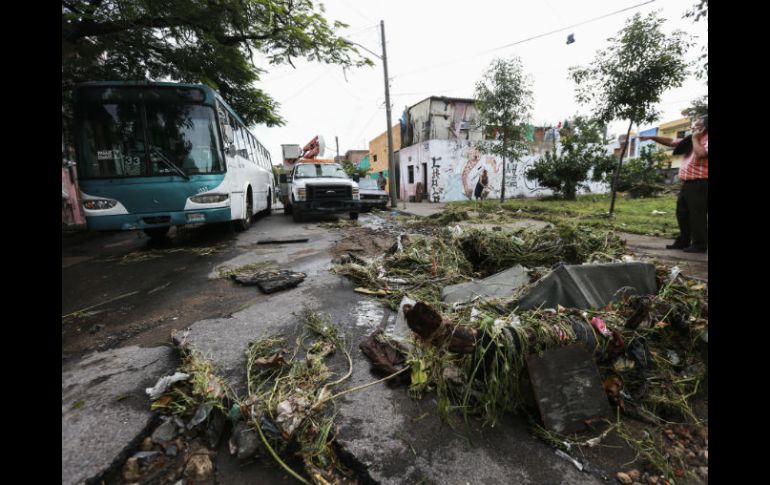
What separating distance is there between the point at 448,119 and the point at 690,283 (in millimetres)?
20144

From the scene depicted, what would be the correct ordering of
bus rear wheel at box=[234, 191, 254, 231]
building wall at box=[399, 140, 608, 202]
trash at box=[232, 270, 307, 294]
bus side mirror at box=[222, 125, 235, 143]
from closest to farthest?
trash at box=[232, 270, 307, 294]
bus side mirror at box=[222, 125, 235, 143]
bus rear wheel at box=[234, 191, 254, 231]
building wall at box=[399, 140, 608, 202]

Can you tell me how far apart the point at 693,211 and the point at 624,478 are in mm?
4450

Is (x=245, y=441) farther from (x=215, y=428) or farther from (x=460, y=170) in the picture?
(x=460, y=170)

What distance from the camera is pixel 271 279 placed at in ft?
11.9

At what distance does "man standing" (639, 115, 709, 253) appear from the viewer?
3886 millimetres

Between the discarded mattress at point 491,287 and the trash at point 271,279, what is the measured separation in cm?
171

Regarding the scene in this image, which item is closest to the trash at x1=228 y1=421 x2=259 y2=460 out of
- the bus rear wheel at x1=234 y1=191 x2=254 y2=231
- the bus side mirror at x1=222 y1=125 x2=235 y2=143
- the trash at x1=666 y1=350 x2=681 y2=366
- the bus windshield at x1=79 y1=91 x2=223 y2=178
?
the trash at x1=666 y1=350 x2=681 y2=366

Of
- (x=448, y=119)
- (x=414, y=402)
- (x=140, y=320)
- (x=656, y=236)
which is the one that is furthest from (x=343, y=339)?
(x=448, y=119)

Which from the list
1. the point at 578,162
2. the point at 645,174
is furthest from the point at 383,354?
the point at 645,174

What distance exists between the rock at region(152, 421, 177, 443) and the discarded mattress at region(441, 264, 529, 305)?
197 cm

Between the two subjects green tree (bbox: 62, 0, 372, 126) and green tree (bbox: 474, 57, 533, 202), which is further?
green tree (bbox: 474, 57, 533, 202)

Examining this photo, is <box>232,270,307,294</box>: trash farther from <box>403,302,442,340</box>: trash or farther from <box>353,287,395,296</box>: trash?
<box>403,302,442,340</box>: trash

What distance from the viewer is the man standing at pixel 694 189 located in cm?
389

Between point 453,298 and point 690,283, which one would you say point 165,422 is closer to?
point 453,298
